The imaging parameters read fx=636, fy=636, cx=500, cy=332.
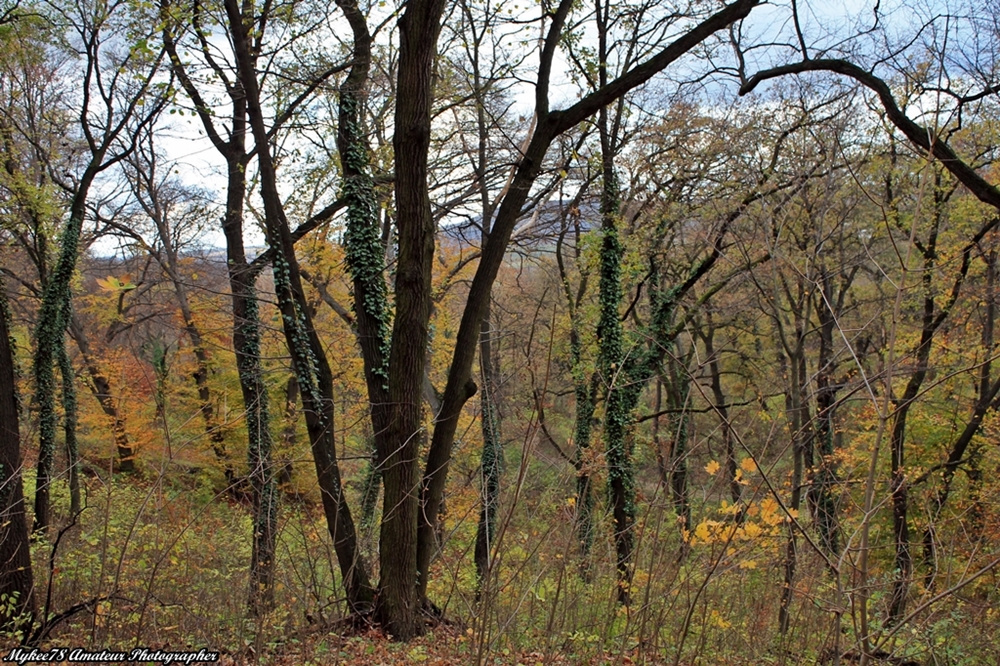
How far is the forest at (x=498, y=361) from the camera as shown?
12.1 feet

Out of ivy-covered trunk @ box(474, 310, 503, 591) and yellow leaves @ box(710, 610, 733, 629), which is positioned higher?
ivy-covered trunk @ box(474, 310, 503, 591)

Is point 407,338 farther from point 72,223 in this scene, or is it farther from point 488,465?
point 72,223

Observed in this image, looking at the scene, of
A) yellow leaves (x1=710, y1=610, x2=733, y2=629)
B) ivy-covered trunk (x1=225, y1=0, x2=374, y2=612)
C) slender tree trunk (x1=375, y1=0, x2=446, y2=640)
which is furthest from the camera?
ivy-covered trunk (x1=225, y1=0, x2=374, y2=612)

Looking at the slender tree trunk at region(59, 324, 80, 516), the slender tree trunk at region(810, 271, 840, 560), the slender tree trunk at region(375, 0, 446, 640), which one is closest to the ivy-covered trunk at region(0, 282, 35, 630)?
the slender tree trunk at region(375, 0, 446, 640)

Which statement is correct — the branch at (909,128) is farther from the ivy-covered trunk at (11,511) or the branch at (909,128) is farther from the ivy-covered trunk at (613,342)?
the ivy-covered trunk at (11,511)

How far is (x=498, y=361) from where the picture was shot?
42.0 feet

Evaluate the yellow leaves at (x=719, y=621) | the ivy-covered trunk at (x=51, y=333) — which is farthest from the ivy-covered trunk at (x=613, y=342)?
the ivy-covered trunk at (x=51, y=333)

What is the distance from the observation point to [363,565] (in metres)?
6.23

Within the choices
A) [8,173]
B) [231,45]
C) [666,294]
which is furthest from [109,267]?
[666,294]

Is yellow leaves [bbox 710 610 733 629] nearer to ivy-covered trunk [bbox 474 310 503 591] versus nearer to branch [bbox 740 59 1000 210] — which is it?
ivy-covered trunk [bbox 474 310 503 591]

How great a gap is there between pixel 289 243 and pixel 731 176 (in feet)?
27.8

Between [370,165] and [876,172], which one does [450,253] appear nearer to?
[370,165]

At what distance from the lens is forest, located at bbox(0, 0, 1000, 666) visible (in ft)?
12.1

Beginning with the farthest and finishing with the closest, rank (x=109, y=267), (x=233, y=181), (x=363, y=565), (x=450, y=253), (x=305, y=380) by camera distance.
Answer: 1. (x=109, y=267)
2. (x=450, y=253)
3. (x=233, y=181)
4. (x=305, y=380)
5. (x=363, y=565)
